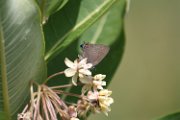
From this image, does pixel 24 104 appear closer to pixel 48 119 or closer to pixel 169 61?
pixel 48 119

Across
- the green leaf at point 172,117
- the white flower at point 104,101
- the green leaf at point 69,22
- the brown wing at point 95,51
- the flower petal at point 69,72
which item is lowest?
the green leaf at point 172,117

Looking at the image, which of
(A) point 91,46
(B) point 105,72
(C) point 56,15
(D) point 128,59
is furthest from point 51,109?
(D) point 128,59

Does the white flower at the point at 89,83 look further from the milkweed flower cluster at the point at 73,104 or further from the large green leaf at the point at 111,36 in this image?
the large green leaf at the point at 111,36

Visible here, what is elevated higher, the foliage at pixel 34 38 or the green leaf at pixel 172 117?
the foliage at pixel 34 38

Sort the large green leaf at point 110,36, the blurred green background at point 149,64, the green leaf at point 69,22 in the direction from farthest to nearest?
the blurred green background at point 149,64
the large green leaf at point 110,36
the green leaf at point 69,22

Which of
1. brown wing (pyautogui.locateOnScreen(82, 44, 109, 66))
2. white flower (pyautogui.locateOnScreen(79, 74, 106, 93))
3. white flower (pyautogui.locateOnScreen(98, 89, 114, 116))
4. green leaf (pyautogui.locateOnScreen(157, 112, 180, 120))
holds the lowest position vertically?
green leaf (pyautogui.locateOnScreen(157, 112, 180, 120))

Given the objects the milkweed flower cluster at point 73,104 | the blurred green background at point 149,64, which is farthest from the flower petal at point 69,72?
the blurred green background at point 149,64

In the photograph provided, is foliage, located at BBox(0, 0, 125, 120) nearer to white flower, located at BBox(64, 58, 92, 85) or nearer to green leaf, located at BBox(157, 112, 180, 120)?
white flower, located at BBox(64, 58, 92, 85)

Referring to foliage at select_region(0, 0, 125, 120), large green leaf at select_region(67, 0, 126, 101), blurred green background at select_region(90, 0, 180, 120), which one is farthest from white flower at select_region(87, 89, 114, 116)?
blurred green background at select_region(90, 0, 180, 120)
